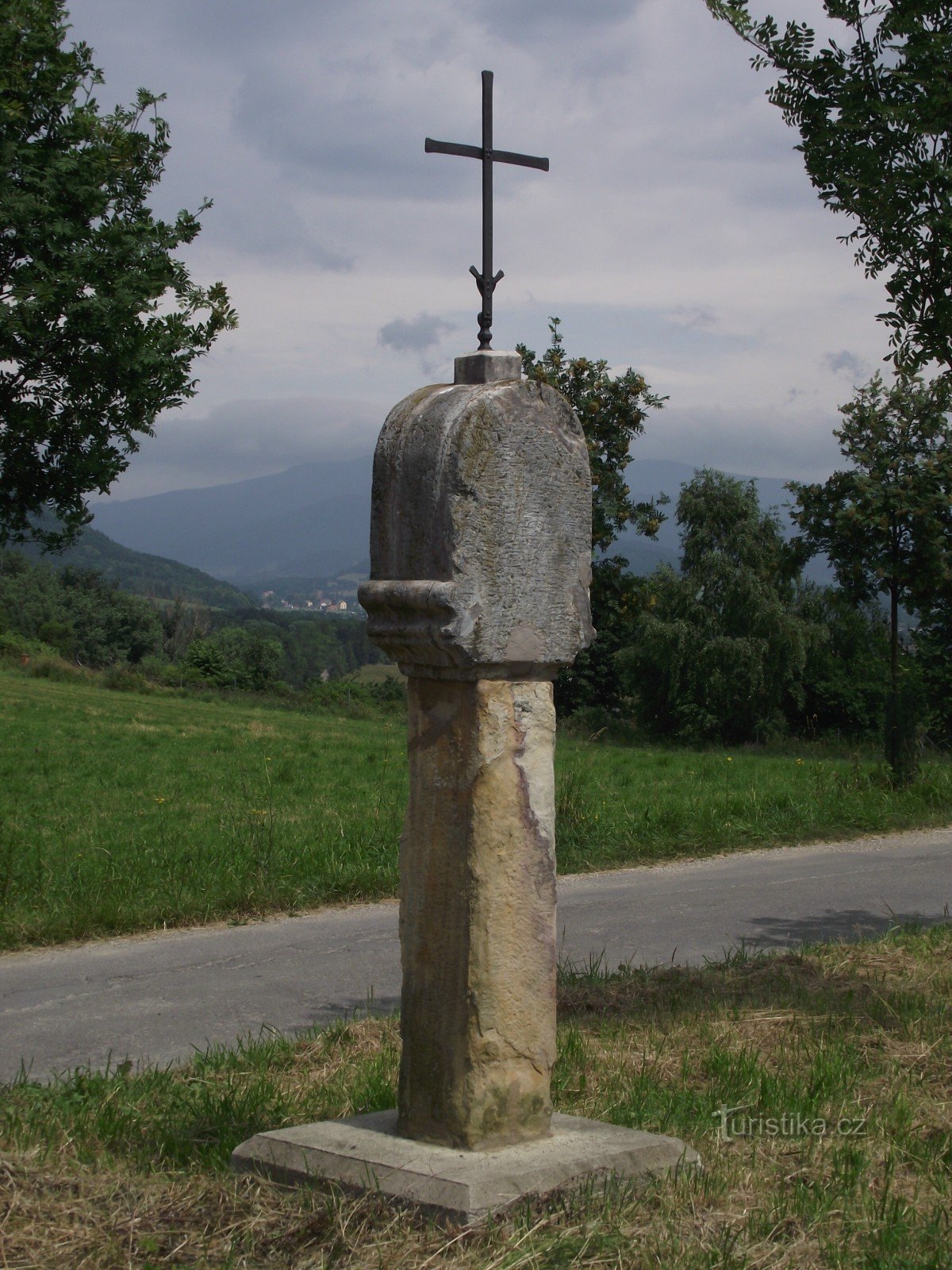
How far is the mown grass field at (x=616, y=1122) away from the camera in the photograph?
3605 mm

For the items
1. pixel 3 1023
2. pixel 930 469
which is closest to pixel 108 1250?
pixel 3 1023

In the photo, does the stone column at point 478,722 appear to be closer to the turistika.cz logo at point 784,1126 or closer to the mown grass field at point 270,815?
the turistika.cz logo at point 784,1126

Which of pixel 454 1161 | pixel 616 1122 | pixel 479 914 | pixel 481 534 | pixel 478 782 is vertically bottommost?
pixel 616 1122

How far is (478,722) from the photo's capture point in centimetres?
400

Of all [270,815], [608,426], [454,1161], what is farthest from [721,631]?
[454,1161]

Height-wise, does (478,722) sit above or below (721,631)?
below

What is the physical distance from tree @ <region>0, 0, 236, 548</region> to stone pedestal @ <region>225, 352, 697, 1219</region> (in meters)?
4.90

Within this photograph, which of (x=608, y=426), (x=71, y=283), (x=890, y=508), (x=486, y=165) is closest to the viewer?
(x=486, y=165)

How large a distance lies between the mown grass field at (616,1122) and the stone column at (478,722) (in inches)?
19.6

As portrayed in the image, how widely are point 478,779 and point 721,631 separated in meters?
33.7

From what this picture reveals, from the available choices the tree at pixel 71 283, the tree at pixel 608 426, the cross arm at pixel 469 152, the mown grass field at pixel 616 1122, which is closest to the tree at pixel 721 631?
the tree at pixel 608 426

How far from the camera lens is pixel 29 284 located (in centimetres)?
823

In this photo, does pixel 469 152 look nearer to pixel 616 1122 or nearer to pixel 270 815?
pixel 616 1122

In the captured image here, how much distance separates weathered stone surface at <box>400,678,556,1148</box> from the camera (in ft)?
13.2
